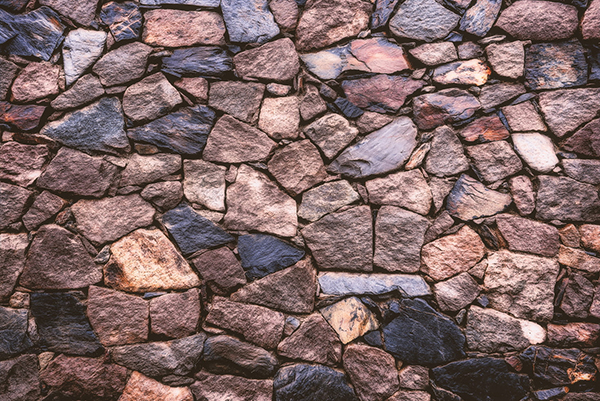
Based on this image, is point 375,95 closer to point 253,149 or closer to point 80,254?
point 253,149

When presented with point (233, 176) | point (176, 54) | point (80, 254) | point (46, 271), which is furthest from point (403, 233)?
point (46, 271)

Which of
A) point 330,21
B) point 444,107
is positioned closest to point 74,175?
point 330,21

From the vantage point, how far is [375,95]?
1863 mm

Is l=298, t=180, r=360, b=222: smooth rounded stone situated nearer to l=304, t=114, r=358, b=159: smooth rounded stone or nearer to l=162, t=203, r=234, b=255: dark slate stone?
l=304, t=114, r=358, b=159: smooth rounded stone

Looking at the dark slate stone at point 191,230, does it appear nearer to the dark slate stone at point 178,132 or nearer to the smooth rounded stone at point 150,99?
the dark slate stone at point 178,132

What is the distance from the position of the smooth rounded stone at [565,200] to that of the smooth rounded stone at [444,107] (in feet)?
1.90

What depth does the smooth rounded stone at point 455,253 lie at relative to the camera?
1795 mm

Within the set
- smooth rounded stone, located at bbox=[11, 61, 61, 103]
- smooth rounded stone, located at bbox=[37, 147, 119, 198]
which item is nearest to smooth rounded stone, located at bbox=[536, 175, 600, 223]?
smooth rounded stone, located at bbox=[37, 147, 119, 198]

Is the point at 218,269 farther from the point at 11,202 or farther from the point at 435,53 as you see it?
the point at 435,53

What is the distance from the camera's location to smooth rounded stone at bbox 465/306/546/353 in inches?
69.1

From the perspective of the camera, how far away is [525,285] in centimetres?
177

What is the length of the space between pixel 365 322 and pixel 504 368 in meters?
0.81

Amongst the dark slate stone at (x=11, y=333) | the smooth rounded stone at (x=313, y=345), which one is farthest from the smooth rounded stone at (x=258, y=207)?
the dark slate stone at (x=11, y=333)

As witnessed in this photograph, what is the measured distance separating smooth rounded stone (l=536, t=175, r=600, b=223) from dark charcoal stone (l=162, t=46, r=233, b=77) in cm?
198
